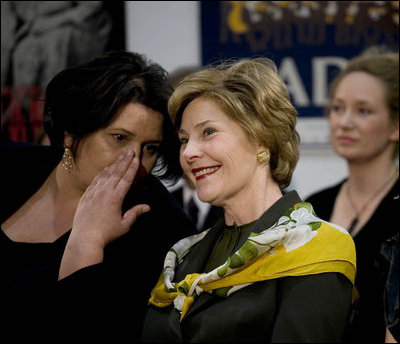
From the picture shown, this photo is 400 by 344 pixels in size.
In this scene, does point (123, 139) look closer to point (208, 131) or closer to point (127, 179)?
point (127, 179)

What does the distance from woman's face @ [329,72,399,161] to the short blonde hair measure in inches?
51.0

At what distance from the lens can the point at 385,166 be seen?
303cm

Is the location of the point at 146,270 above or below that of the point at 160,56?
below

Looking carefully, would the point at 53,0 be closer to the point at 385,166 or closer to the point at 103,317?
the point at 385,166

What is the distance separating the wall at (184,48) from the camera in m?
3.30

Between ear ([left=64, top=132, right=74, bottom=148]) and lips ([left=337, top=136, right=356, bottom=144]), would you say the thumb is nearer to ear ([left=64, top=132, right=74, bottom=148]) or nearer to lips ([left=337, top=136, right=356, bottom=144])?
ear ([left=64, top=132, right=74, bottom=148])

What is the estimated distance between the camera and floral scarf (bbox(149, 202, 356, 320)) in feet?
5.04

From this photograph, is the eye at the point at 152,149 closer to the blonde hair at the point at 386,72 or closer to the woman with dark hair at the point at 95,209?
the woman with dark hair at the point at 95,209

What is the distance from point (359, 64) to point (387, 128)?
337mm

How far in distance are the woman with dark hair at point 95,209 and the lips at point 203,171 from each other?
0.80ft

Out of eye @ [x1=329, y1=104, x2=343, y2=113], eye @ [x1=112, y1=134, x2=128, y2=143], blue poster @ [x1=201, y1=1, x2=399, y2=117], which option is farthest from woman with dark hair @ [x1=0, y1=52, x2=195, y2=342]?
blue poster @ [x1=201, y1=1, x2=399, y2=117]

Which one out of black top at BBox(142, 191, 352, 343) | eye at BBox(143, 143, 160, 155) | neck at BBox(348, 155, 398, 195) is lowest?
neck at BBox(348, 155, 398, 195)

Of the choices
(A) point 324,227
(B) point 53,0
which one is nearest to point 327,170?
(B) point 53,0

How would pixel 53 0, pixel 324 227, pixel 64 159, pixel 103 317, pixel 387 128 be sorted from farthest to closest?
pixel 53 0 → pixel 387 128 → pixel 64 159 → pixel 103 317 → pixel 324 227
